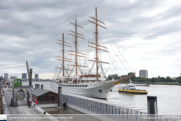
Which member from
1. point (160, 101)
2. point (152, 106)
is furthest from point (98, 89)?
point (152, 106)

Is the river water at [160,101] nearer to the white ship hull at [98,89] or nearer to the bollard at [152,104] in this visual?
the white ship hull at [98,89]

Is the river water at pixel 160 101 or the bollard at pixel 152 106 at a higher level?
the bollard at pixel 152 106

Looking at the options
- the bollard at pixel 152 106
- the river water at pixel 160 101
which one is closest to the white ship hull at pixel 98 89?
the river water at pixel 160 101

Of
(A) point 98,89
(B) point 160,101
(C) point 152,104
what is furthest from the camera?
(A) point 98,89

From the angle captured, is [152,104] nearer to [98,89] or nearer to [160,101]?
[160,101]

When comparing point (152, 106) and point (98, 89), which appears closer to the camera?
point (152, 106)

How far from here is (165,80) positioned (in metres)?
187

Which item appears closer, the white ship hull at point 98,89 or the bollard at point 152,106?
the bollard at point 152,106

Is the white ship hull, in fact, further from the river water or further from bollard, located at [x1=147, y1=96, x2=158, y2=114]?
bollard, located at [x1=147, y1=96, x2=158, y2=114]

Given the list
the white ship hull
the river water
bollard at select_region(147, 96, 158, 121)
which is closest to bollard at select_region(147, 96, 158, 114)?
bollard at select_region(147, 96, 158, 121)

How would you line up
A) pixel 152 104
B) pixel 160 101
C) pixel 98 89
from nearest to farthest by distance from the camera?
pixel 152 104, pixel 160 101, pixel 98 89

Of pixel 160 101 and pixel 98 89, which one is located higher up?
pixel 98 89

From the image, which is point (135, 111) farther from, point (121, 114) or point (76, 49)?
point (76, 49)

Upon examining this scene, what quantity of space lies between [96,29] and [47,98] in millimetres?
33179
